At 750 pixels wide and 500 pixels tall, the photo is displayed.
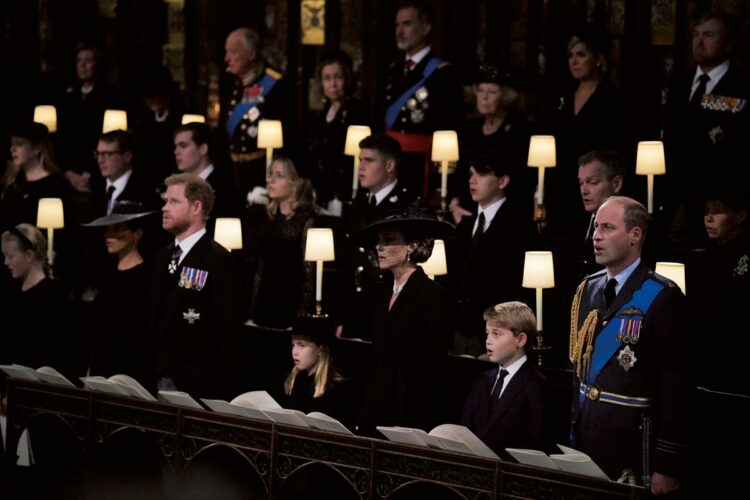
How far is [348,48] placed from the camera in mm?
11914

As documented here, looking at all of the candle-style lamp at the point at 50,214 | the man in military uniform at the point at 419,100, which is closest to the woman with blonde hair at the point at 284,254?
the man in military uniform at the point at 419,100

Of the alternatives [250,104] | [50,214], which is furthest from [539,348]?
[250,104]

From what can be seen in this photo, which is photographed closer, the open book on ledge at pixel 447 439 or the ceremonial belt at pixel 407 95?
the open book on ledge at pixel 447 439

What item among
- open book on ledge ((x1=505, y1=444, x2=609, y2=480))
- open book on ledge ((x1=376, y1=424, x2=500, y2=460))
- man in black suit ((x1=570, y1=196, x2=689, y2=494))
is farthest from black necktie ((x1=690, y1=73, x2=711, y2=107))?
open book on ledge ((x1=505, y1=444, x2=609, y2=480))

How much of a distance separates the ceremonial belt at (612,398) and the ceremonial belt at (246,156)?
4981 mm

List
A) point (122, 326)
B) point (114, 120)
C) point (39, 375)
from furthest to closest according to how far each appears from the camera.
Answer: point (114, 120) → point (122, 326) → point (39, 375)

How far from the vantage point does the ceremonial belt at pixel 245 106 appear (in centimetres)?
1035

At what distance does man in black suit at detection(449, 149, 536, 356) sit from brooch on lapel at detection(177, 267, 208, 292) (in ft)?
5.14

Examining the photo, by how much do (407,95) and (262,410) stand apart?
3957mm

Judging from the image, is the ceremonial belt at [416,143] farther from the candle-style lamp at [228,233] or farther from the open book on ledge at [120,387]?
the open book on ledge at [120,387]

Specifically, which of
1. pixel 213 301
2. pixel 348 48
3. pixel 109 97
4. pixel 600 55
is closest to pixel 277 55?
pixel 348 48

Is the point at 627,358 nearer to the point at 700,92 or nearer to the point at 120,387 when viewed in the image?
the point at 120,387

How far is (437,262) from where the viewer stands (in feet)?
25.5

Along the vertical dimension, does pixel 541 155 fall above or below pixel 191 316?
above
